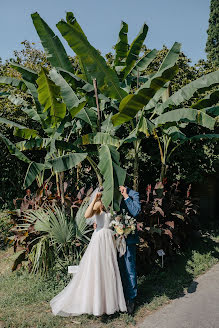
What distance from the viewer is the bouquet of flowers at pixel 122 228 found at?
454 cm

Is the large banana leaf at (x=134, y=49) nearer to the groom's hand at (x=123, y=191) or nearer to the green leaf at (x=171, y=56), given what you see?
the green leaf at (x=171, y=56)

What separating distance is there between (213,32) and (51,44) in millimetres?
26119

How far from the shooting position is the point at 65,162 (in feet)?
15.9

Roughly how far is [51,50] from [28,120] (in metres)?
2.49

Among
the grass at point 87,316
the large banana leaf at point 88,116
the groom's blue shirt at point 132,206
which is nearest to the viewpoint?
the grass at point 87,316

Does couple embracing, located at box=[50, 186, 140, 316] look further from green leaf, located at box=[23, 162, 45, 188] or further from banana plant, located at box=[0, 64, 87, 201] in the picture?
green leaf, located at box=[23, 162, 45, 188]

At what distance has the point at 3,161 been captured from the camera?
870 cm

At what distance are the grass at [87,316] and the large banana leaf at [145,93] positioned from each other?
3.00 m

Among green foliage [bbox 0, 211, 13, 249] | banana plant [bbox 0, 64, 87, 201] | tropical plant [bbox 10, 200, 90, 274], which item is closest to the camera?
banana plant [bbox 0, 64, 87, 201]

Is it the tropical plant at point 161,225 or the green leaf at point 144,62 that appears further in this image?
the green leaf at point 144,62

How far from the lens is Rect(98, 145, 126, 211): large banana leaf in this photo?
428 cm

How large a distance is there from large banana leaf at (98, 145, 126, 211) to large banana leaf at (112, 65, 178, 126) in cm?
69

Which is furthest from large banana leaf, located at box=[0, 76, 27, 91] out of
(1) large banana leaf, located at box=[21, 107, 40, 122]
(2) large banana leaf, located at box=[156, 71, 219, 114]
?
(2) large banana leaf, located at box=[156, 71, 219, 114]

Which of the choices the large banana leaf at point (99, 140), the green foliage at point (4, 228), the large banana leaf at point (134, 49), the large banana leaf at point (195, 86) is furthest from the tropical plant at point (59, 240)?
the large banana leaf at point (134, 49)
